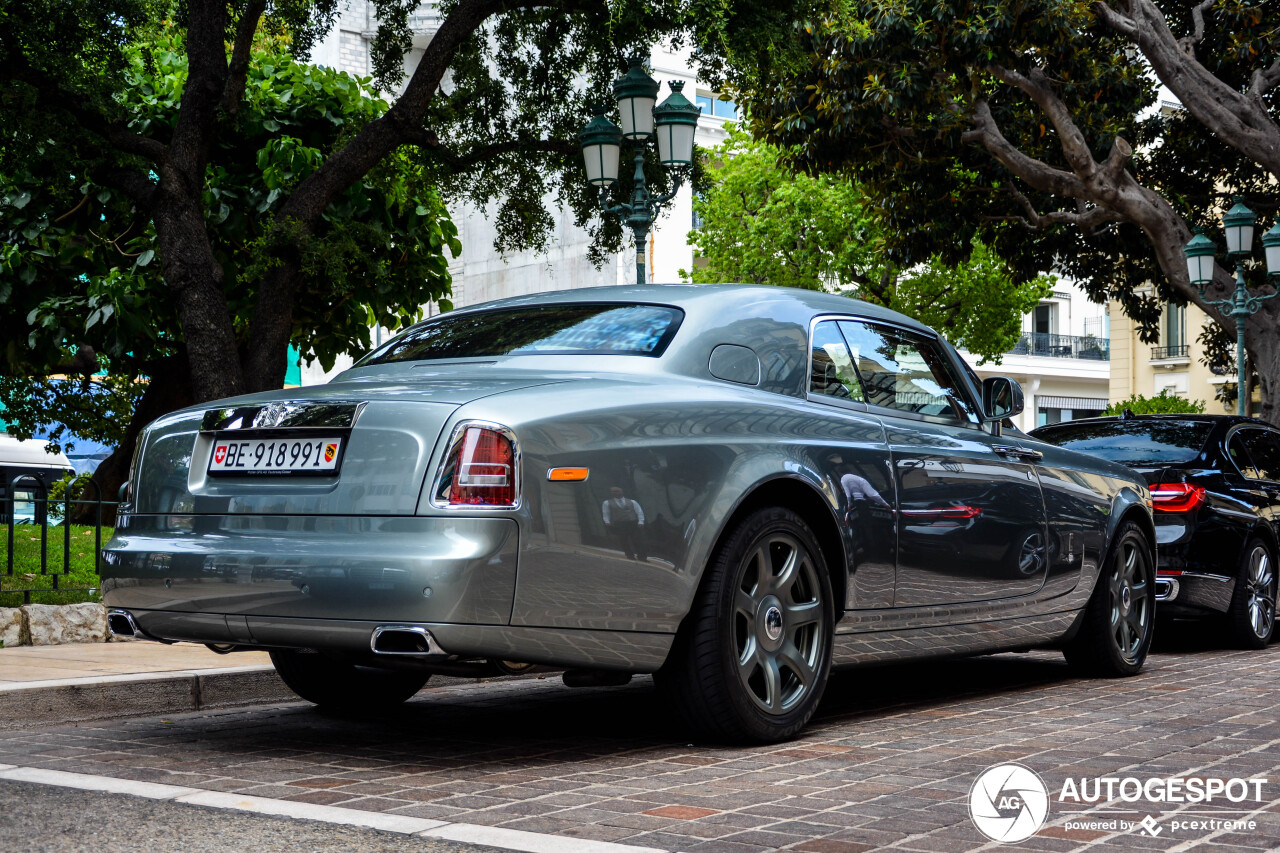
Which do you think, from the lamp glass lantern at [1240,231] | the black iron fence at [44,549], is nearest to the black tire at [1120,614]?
the black iron fence at [44,549]

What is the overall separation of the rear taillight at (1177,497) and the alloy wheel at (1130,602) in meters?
1.41

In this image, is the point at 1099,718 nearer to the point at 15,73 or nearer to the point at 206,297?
the point at 206,297

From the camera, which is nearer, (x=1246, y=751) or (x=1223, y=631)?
(x=1246, y=751)

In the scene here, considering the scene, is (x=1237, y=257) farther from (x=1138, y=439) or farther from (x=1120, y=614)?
(x=1120, y=614)

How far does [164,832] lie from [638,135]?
999 centimetres

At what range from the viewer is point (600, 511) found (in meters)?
4.35

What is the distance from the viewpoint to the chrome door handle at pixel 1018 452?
20.8 ft

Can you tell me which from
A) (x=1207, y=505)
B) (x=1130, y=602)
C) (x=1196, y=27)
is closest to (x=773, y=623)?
(x=1130, y=602)

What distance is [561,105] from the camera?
14547mm

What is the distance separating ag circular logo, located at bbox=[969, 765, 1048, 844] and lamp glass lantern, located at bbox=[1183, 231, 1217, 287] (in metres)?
13.6

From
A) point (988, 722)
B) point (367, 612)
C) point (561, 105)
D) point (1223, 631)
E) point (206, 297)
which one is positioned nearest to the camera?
point (367, 612)

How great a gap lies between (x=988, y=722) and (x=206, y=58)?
7.46 meters

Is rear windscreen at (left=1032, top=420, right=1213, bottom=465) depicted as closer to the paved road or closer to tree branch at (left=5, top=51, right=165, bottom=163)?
tree branch at (left=5, top=51, right=165, bottom=163)

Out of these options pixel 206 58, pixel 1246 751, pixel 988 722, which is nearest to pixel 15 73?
pixel 206 58
